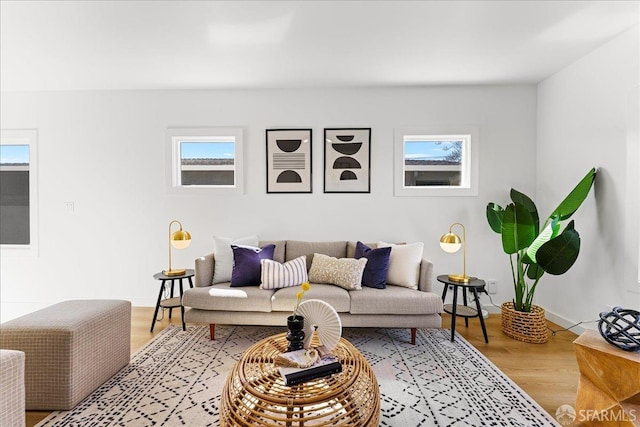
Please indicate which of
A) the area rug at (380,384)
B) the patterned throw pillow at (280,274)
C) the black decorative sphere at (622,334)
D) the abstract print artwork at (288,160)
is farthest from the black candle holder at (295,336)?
the abstract print artwork at (288,160)

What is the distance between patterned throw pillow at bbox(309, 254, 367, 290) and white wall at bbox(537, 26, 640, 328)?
6.73 feet

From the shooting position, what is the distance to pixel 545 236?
295cm

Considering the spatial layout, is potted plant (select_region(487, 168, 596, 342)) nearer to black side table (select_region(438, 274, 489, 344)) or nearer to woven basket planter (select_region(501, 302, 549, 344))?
woven basket planter (select_region(501, 302, 549, 344))

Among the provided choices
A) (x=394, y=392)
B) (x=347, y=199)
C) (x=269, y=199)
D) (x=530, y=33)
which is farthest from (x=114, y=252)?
(x=530, y=33)

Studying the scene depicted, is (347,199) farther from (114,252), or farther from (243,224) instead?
(114,252)

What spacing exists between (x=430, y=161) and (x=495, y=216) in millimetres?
957

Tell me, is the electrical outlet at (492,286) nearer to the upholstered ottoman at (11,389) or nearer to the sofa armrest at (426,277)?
the sofa armrest at (426,277)

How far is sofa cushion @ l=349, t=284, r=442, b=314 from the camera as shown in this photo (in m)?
2.79

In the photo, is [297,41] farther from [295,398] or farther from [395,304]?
[295,398]

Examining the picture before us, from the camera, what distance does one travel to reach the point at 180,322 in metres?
3.48

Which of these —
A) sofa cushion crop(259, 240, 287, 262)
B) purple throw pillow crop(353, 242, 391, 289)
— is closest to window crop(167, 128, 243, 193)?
sofa cushion crop(259, 240, 287, 262)

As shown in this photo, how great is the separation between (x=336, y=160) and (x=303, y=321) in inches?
92.6

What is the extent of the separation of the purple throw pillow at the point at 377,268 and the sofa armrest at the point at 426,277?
0.32m

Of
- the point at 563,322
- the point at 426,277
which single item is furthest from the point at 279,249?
the point at 563,322
